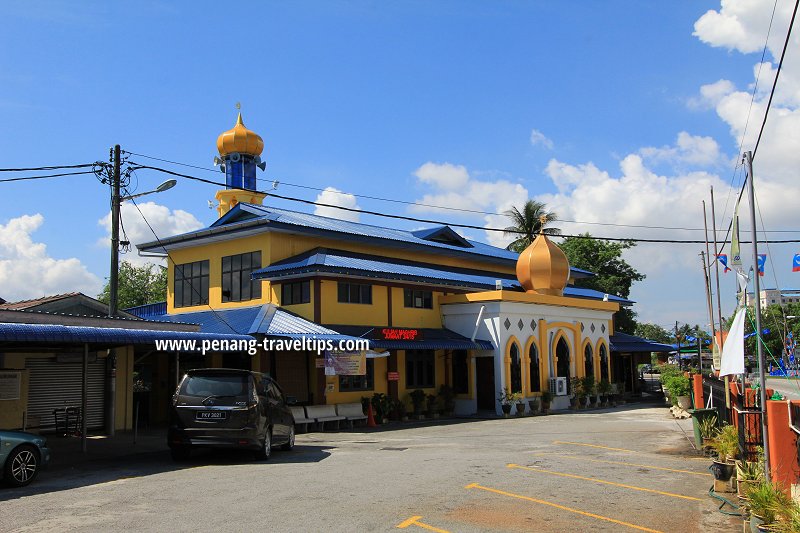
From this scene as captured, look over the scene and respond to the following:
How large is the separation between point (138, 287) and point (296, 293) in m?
47.6

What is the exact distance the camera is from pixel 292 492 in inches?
430

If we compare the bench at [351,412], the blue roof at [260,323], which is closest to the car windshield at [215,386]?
the blue roof at [260,323]

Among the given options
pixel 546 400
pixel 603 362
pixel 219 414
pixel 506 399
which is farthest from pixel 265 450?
pixel 603 362

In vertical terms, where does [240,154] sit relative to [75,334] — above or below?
above

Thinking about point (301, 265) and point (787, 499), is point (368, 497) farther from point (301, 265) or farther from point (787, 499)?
point (301, 265)

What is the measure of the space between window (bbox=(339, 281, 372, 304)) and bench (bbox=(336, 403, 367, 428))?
3.94m

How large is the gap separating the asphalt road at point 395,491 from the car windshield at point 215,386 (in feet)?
4.49

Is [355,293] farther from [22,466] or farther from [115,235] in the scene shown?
[22,466]

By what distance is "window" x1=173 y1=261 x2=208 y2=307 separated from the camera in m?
30.4

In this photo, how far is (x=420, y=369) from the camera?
97.1 feet

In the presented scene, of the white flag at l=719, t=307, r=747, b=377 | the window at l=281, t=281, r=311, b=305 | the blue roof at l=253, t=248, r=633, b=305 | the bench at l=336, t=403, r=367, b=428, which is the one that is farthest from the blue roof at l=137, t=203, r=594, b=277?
the white flag at l=719, t=307, r=747, b=377

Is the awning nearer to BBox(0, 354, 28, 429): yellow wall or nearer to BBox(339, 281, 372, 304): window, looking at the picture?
BBox(339, 281, 372, 304): window

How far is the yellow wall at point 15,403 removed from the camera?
18.9 meters

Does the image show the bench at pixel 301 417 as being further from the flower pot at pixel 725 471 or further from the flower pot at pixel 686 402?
the flower pot at pixel 686 402
